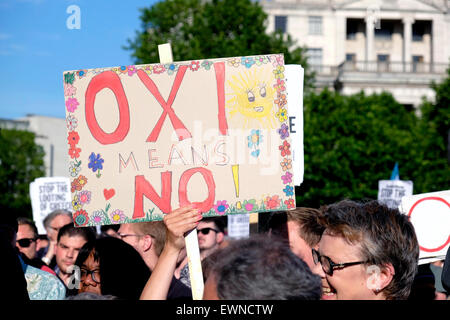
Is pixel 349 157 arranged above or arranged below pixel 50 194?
above

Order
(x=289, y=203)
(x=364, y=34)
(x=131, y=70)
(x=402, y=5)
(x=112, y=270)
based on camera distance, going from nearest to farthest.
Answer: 1. (x=289, y=203)
2. (x=131, y=70)
3. (x=112, y=270)
4. (x=402, y=5)
5. (x=364, y=34)

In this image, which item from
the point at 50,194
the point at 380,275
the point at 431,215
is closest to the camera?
the point at 380,275

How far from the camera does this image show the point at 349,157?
82.3 ft

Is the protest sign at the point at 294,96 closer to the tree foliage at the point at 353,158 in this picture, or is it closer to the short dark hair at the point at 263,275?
the short dark hair at the point at 263,275

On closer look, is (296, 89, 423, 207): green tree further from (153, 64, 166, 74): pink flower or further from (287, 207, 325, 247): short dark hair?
(153, 64, 166, 74): pink flower

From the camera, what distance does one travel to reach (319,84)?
47625 mm

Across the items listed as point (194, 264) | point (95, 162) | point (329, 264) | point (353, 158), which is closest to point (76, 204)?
point (95, 162)

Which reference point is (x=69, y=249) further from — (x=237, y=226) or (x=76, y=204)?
(x=237, y=226)

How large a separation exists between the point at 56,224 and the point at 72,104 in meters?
3.51

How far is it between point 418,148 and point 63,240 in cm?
2404

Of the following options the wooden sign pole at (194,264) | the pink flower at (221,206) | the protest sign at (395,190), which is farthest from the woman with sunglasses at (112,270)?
the protest sign at (395,190)

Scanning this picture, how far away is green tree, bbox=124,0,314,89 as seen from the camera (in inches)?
1025

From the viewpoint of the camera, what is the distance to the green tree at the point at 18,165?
45834 mm
